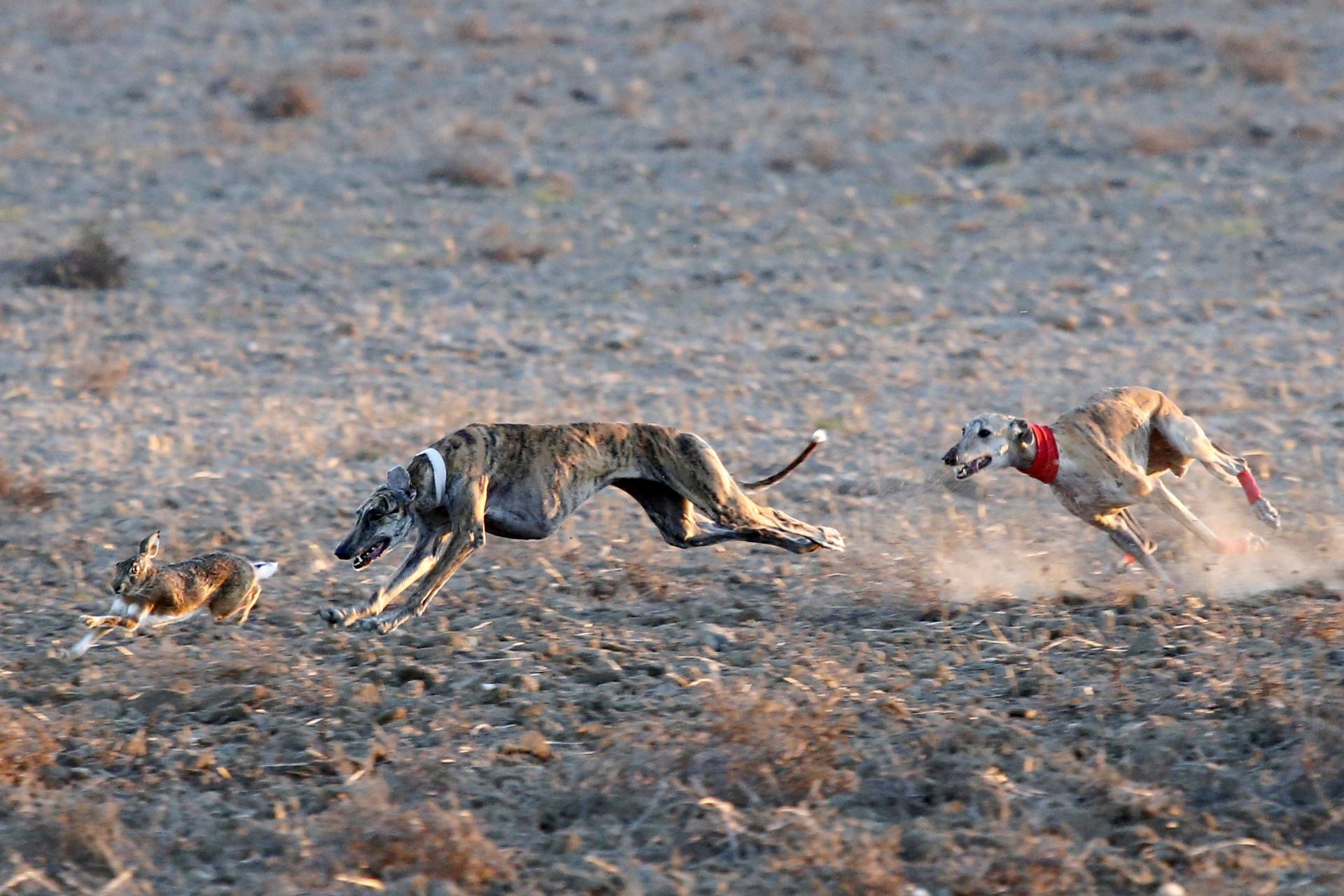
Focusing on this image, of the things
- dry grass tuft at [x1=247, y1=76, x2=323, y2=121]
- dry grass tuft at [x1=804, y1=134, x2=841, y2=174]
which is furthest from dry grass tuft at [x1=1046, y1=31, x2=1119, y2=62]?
dry grass tuft at [x1=247, y1=76, x2=323, y2=121]

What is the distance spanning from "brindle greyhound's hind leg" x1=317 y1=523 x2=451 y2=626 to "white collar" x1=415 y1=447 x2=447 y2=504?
0.70 feet

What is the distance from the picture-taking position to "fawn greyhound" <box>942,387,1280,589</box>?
7.86 meters

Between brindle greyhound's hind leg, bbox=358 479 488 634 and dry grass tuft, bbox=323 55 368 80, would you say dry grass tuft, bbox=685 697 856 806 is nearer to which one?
brindle greyhound's hind leg, bbox=358 479 488 634

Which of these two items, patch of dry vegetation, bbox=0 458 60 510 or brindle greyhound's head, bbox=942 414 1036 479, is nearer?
brindle greyhound's head, bbox=942 414 1036 479

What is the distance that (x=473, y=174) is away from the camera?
60.4 feet

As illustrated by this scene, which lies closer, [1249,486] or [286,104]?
[1249,486]

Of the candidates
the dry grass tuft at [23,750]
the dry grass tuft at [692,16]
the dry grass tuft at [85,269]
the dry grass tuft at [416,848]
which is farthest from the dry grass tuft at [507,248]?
the dry grass tuft at [416,848]

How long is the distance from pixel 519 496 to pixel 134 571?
1.63 meters

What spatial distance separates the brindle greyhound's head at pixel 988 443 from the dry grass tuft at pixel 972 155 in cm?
1150

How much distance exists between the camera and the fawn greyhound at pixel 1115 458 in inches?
309

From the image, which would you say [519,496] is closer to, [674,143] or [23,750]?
[23,750]

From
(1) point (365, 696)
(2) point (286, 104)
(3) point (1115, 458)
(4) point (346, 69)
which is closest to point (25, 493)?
(1) point (365, 696)

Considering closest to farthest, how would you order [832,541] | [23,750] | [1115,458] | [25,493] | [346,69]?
[23,750], [832,541], [1115,458], [25,493], [346,69]

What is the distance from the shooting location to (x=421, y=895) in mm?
5312
